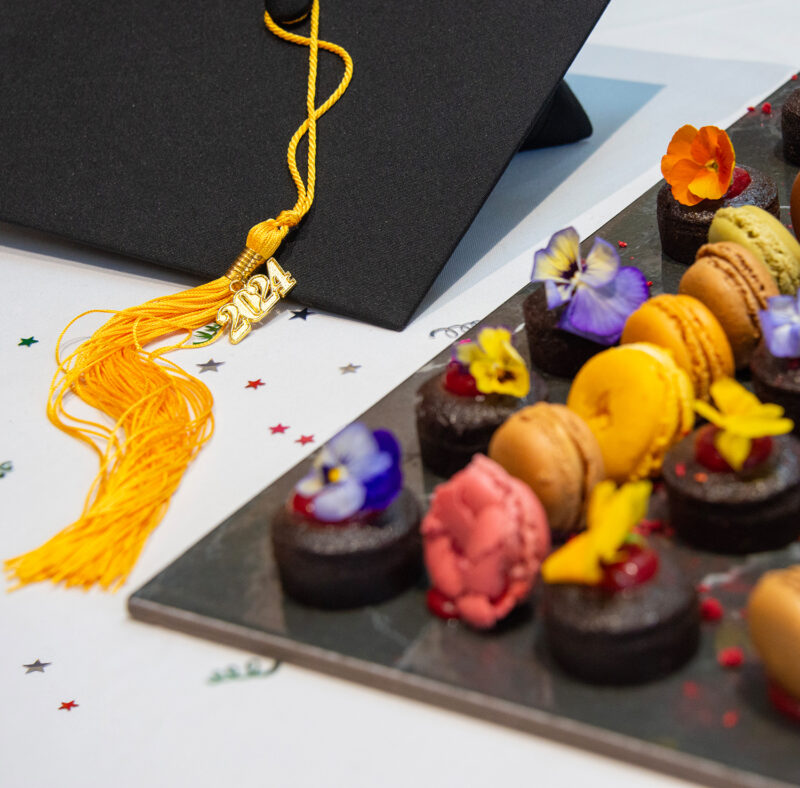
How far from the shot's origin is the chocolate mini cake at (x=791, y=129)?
181 cm

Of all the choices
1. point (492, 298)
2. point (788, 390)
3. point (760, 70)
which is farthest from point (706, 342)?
point (760, 70)

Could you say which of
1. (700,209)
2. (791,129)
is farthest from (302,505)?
(791,129)

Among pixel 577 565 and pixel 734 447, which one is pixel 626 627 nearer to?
pixel 577 565

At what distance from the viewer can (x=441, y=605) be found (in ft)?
3.46

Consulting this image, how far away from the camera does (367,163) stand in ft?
5.68

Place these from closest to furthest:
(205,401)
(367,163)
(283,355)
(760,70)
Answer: (205,401)
(283,355)
(367,163)
(760,70)

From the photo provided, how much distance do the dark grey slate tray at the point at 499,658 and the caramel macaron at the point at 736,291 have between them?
0.78ft

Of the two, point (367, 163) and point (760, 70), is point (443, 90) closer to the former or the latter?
point (367, 163)

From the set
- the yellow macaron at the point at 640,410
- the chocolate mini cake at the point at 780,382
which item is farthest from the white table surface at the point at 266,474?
the chocolate mini cake at the point at 780,382

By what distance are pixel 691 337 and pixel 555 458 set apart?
0.81 ft

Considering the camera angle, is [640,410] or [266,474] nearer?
[640,410]

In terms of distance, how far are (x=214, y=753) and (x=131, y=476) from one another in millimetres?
427

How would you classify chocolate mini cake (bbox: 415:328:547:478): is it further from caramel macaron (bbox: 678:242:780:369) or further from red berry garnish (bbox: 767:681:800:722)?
red berry garnish (bbox: 767:681:800:722)

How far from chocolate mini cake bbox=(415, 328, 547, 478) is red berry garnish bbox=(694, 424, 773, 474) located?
0.20 meters
